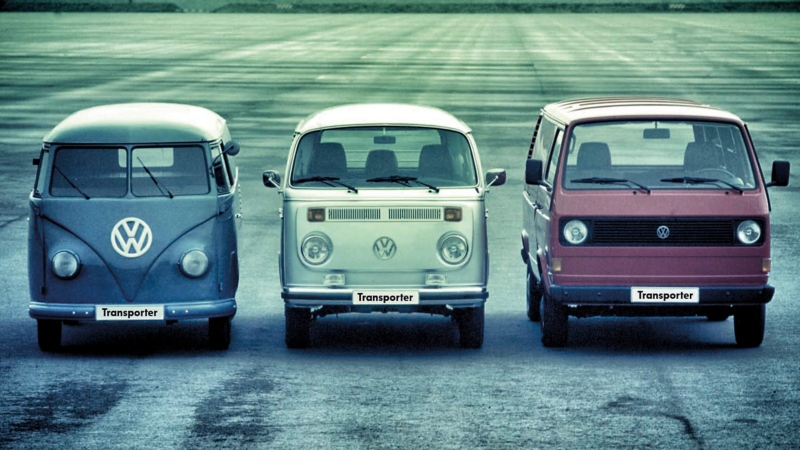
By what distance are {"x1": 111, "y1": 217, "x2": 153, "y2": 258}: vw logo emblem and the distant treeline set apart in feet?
473

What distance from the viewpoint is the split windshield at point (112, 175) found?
10516 mm

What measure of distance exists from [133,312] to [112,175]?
119 cm

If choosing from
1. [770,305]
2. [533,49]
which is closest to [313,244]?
[770,305]

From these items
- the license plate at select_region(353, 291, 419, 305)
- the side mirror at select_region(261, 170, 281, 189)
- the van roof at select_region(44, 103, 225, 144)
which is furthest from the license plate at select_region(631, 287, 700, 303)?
the van roof at select_region(44, 103, 225, 144)

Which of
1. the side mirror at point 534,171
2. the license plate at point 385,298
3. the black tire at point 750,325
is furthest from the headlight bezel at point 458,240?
the black tire at point 750,325

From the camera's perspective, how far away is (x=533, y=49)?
68.2 meters

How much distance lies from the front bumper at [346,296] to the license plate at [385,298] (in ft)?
0.13

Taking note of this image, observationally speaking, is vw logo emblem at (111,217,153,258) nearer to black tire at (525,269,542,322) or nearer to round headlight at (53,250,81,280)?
round headlight at (53,250,81,280)

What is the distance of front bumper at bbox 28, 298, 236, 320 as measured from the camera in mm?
10273

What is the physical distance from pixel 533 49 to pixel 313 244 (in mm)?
59291

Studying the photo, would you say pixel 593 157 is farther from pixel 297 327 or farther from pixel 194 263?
pixel 194 263

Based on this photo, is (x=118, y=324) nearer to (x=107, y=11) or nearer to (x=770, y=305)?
(x=770, y=305)

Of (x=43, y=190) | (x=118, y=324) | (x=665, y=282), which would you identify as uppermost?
(x=43, y=190)

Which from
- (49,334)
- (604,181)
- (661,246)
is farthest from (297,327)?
(661,246)
